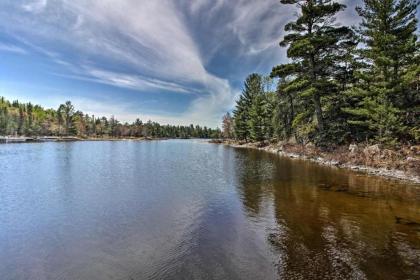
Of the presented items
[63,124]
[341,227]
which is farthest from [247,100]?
[63,124]

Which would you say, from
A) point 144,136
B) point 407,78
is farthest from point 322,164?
point 144,136

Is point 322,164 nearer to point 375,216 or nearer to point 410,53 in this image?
point 410,53

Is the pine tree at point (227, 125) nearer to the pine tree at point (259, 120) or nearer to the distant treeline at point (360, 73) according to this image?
the pine tree at point (259, 120)

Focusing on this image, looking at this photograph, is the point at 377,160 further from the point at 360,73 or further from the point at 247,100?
the point at 247,100

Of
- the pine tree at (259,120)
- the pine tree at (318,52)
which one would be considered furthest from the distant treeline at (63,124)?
the pine tree at (318,52)

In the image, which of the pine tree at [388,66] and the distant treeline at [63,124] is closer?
the pine tree at [388,66]

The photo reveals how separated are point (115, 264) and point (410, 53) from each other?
100 ft

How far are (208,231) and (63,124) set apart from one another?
141765 mm

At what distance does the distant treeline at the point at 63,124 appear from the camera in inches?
4601

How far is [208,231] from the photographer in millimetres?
9109

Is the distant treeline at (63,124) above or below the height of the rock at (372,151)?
above

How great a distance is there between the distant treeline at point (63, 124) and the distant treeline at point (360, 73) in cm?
11408

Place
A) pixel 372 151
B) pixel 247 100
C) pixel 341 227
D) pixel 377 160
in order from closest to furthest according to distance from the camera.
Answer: pixel 341 227, pixel 377 160, pixel 372 151, pixel 247 100

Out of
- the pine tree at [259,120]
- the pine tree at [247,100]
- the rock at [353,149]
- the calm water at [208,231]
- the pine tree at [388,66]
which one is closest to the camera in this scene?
the calm water at [208,231]
